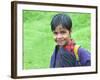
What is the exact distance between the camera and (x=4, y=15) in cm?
204

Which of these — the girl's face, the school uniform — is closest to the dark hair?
the girl's face

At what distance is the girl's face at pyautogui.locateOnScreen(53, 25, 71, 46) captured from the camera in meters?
2.23

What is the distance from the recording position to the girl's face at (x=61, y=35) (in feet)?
7.30

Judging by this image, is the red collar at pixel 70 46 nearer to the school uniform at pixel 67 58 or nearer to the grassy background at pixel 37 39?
the school uniform at pixel 67 58

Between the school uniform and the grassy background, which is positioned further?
the school uniform

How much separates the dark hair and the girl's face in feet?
0.09

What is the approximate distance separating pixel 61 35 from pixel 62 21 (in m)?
0.13

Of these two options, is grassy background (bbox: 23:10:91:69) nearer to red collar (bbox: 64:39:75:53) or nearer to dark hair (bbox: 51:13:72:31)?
dark hair (bbox: 51:13:72:31)

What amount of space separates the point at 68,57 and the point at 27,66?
0.40 meters

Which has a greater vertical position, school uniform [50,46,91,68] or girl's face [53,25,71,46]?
girl's face [53,25,71,46]

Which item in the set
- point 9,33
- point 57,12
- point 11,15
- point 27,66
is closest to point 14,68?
point 27,66

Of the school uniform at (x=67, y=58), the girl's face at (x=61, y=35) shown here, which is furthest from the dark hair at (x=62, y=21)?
the school uniform at (x=67, y=58)

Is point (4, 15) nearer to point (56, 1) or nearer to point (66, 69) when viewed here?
point (56, 1)

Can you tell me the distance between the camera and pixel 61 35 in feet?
Answer: 7.36
